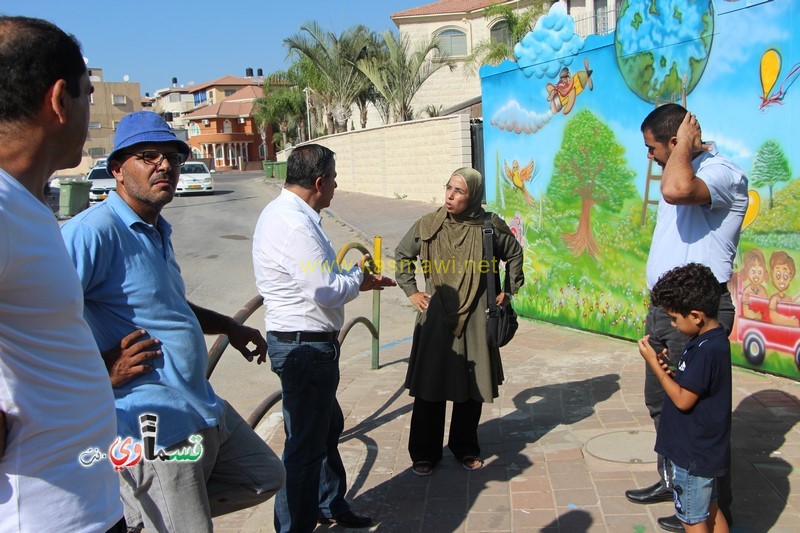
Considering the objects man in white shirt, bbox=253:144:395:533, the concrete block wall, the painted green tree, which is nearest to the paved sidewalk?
man in white shirt, bbox=253:144:395:533

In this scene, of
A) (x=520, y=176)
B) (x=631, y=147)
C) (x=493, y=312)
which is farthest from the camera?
(x=520, y=176)

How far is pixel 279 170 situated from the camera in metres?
42.0

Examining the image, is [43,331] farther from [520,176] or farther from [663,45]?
[520,176]

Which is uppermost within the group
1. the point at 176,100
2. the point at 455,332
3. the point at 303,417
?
the point at 176,100

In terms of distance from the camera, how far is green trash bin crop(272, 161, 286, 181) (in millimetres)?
40972

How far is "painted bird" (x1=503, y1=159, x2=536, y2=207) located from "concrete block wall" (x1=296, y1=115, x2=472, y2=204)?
10.0m

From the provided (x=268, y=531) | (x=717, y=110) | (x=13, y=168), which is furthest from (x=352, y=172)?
(x=13, y=168)

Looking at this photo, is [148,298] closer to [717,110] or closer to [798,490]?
[798,490]

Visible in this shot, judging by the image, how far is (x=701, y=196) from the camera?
11.0ft

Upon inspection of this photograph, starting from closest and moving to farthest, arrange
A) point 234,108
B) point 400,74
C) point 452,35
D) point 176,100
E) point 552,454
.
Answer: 1. point 552,454
2. point 400,74
3. point 452,35
4. point 234,108
5. point 176,100

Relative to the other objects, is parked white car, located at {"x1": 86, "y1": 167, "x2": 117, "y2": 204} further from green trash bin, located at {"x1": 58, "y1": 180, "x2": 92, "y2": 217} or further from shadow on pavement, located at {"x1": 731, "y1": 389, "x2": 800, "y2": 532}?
shadow on pavement, located at {"x1": 731, "y1": 389, "x2": 800, "y2": 532}

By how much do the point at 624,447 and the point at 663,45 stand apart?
3343mm

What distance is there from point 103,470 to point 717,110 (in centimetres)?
531

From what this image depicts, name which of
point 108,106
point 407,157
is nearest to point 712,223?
point 407,157
